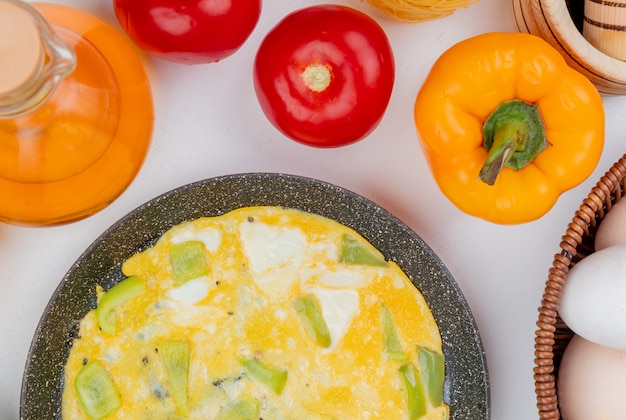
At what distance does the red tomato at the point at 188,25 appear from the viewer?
91 cm

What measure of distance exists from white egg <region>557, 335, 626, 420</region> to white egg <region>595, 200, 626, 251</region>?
0.41 feet

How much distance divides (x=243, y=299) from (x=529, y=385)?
1.38ft

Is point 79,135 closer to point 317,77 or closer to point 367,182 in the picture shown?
point 317,77

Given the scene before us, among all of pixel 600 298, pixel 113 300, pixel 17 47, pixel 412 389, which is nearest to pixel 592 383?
pixel 600 298

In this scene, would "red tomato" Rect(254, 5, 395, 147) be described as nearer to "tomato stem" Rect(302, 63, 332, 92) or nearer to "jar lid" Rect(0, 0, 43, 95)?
"tomato stem" Rect(302, 63, 332, 92)

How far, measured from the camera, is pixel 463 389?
1.07m

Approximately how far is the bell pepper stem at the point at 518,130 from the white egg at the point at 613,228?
0.12 metres

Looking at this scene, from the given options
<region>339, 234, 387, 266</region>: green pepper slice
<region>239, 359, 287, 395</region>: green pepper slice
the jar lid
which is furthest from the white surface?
the jar lid

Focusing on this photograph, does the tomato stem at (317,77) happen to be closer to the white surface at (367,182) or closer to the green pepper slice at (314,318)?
→ the white surface at (367,182)

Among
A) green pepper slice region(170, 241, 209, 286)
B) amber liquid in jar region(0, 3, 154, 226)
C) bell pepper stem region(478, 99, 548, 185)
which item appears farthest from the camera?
green pepper slice region(170, 241, 209, 286)

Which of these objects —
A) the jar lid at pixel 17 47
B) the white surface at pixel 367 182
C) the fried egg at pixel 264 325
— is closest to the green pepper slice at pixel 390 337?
the fried egg at pixel 264 325

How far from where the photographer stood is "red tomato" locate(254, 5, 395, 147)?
37.1 inches

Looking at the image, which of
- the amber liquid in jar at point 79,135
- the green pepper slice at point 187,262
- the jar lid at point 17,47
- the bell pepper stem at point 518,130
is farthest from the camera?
the green pepper slice at point 187,262

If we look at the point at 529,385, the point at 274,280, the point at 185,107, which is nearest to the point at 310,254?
the point at 274,280
